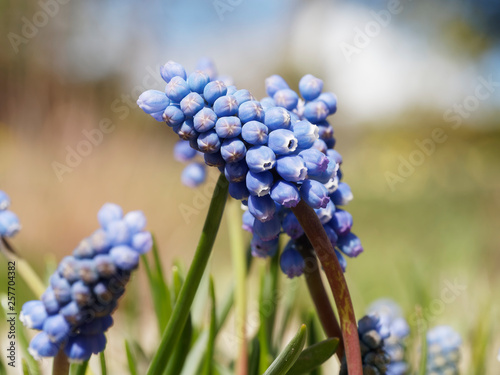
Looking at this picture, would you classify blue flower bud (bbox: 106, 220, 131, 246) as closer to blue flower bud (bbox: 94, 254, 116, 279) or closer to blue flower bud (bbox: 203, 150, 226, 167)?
blue flower bud (bbox: 94, 254, 116, 279)

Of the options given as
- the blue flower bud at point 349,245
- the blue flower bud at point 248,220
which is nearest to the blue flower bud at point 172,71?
the blue flower bud at point 248,220

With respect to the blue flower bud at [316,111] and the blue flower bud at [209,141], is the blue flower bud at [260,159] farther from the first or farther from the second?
the blue flower bud at [316,111]

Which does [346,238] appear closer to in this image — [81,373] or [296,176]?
[296,176]

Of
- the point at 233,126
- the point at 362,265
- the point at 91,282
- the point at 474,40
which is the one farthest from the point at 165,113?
the point at 474,40

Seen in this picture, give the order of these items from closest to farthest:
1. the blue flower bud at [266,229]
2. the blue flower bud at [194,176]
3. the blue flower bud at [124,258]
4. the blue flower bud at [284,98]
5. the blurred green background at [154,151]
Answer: the blue flower bud at [124,258] → the blue flower bud at [266,229] → the blue flower bud at [284,98] → the blue flower bud at [194,176] → the blurred green background at [154,151]

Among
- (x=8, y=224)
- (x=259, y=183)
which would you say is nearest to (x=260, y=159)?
(x=259, y=183)
